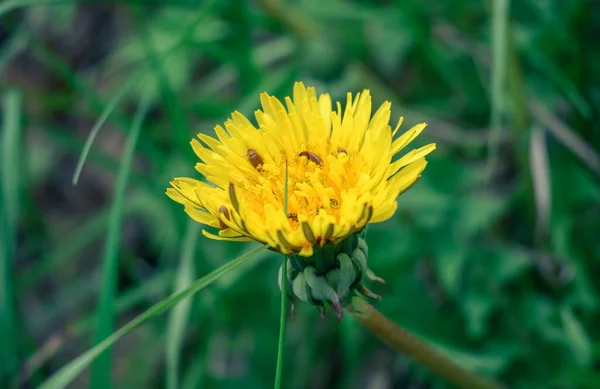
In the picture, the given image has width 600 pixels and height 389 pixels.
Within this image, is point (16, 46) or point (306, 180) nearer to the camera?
point (306, 180)

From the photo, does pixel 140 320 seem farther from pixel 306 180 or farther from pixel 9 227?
pixel 9 227

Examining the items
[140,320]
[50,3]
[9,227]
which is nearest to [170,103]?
[50,3]

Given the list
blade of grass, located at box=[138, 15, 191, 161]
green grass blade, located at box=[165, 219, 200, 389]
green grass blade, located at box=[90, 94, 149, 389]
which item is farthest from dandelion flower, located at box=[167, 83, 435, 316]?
blade of grass, located at box=[138, 15, 191, 161]

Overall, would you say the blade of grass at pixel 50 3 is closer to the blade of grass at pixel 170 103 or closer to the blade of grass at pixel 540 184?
the blade of grass at pixel 170 103

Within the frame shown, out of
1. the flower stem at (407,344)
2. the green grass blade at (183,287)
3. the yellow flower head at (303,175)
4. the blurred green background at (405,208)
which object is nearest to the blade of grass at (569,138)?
the blurred green background at (405,208)

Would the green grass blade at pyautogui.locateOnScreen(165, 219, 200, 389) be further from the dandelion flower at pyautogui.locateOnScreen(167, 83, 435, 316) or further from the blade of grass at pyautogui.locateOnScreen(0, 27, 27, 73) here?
the blade of grass at pyautogui.locateOnScreen(0, 27, 27, 73)
